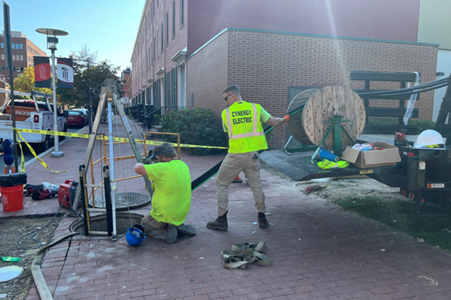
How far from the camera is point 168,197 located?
14.2 ft

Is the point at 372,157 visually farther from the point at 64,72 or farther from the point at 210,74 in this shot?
the point at 64,72

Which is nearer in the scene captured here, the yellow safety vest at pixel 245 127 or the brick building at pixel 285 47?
the yellow safety vest at pixel 245 127

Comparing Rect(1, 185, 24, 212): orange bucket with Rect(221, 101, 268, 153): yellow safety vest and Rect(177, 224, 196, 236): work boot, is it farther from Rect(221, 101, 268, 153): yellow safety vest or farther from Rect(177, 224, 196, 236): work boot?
Rect(221, 101, 268, 153): yellow safety vest

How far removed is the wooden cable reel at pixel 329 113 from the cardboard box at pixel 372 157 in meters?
0.43

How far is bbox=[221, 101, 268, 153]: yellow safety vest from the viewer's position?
4789mm

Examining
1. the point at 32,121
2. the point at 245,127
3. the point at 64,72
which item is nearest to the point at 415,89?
the point at 245,127

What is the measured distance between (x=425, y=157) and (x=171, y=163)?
336 cm

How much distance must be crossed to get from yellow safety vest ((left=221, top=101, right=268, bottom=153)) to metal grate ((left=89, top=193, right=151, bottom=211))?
7.00ft

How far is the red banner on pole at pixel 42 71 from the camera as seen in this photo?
11762mm

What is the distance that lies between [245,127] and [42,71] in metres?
9.97

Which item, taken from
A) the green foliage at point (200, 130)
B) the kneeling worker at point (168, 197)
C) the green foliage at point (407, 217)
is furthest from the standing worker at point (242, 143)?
the green foliage at point (200, 130)

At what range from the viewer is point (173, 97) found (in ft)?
75.5

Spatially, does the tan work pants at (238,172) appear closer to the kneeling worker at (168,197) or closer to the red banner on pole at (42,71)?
the kneeling worker at (168,197)

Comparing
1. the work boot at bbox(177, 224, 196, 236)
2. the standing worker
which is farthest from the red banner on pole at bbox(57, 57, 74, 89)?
the work boot at bbox(177, 224, 196, 236)
